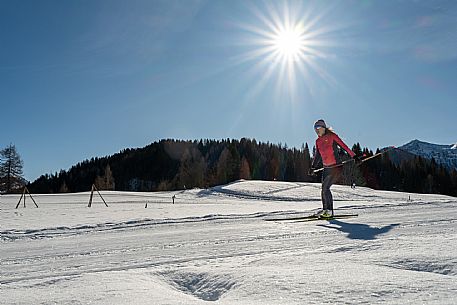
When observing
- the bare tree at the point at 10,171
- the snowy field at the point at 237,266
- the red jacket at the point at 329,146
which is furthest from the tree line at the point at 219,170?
the snowy field at the point at 237,266

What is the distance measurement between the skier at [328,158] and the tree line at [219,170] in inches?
1202

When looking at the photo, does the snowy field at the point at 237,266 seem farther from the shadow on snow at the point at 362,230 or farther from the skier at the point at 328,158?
the skier at the point at 328,158

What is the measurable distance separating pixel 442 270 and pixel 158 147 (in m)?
149

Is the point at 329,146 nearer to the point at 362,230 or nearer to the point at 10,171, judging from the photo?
the point at 362,230

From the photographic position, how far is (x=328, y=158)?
29.7 feet

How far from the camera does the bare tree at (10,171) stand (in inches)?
1993

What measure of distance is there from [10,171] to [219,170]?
39.0m

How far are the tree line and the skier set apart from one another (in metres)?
30.5

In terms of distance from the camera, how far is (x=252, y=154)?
4250 inches

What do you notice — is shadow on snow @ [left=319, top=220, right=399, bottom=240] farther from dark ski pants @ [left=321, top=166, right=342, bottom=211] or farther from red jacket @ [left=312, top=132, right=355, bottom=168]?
red jacket @ [left=312, top=132, right=355, bottom=168]


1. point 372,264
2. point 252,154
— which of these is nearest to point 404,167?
point 252,154

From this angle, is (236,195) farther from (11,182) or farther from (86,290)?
(11,182)

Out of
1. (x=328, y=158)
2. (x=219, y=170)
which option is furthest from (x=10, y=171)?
(x=328, y=158)

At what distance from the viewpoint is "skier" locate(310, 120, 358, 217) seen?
887 cm
